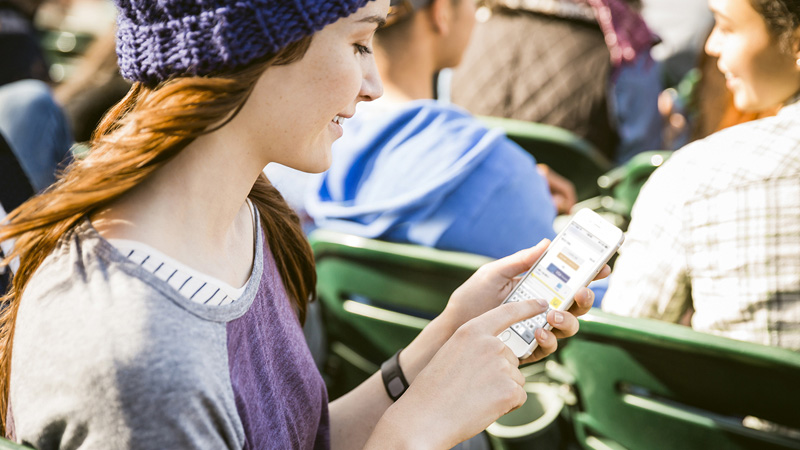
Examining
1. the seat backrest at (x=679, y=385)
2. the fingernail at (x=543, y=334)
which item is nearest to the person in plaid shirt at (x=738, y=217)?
the seat backrest at (x=679, y=385)

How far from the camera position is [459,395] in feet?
2.71

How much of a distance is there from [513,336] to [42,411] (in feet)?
2.02

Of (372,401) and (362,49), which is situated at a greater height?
(362,49)

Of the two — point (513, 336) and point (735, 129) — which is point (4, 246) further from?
point (735, 129)

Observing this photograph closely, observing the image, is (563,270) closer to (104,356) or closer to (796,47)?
(104,356)

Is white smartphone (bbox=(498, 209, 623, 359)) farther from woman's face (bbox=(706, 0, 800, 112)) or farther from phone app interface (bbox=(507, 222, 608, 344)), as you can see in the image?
woman's face (bbox=(706, 0, 800, 112))

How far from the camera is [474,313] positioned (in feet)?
3.45

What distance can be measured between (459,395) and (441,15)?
1412 mm

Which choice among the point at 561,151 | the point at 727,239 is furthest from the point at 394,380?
the point at 561,151

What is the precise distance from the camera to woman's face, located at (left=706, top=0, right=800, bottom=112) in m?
1.39

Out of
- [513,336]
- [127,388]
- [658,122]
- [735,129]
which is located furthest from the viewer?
[658,122]

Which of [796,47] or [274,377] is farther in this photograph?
[796,47]

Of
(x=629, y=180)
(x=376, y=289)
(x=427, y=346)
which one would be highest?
(x=427, y=346)

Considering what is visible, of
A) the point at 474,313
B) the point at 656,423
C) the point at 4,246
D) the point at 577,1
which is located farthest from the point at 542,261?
the point at 577,1
